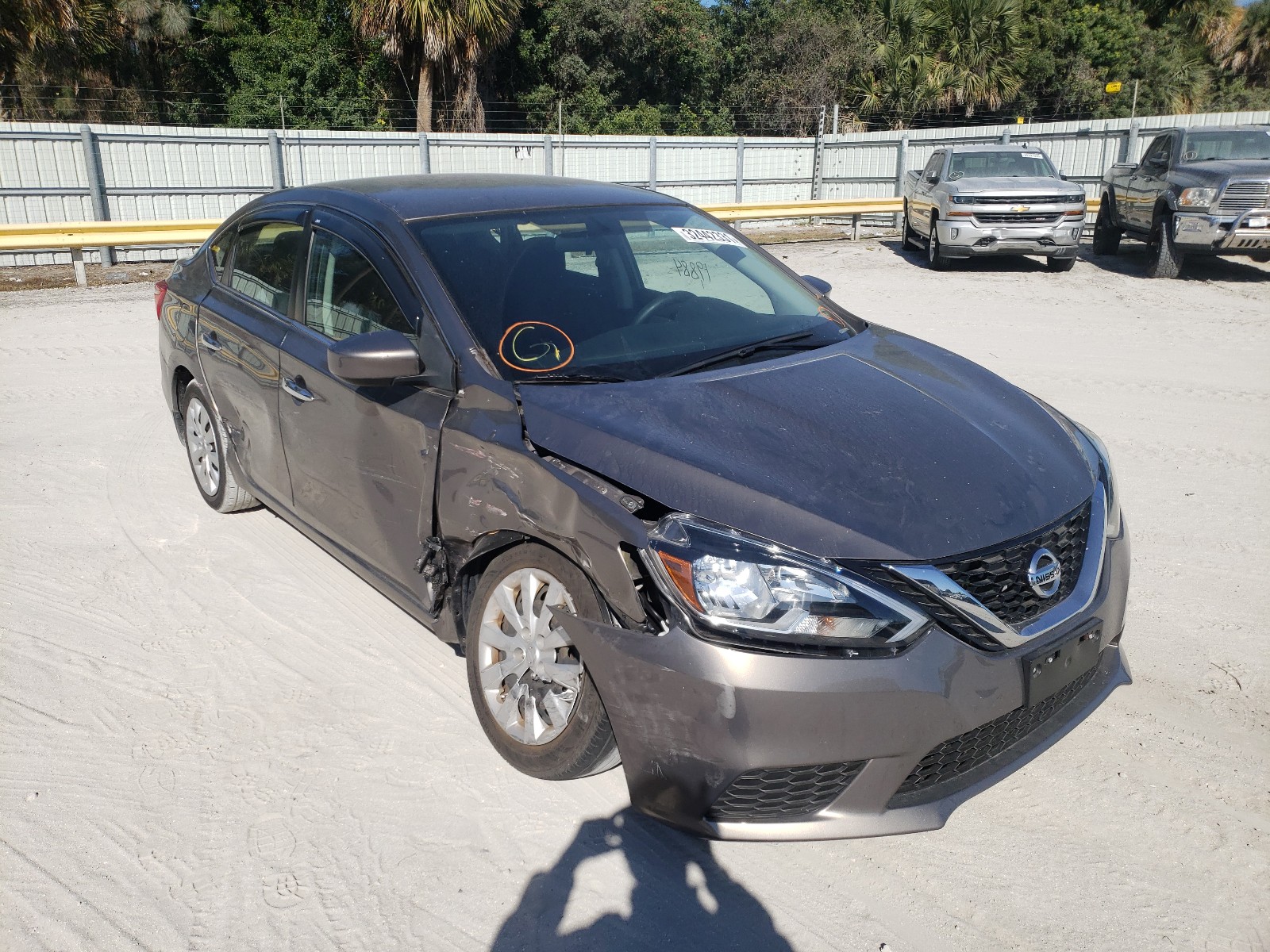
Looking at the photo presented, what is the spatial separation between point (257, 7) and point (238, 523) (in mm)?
28857

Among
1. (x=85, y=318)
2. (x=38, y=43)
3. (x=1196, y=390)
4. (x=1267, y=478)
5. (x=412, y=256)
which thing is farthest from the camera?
Answer: (x=38, y=43)

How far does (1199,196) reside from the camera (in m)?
12.9

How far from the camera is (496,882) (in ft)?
9.10

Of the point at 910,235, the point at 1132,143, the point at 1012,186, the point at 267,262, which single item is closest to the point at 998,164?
the point at 1012,186

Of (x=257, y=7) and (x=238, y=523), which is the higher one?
(x=257, y=7)

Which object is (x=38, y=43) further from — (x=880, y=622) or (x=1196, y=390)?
(x=880, y=622)

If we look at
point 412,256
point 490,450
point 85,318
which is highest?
point 412,256

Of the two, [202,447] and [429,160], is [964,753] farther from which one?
[429,160]

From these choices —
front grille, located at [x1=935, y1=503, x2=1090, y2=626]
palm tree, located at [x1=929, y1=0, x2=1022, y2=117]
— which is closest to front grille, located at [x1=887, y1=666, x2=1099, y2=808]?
front grille, located at [x1=935, y1=503, x2=1090, y2=626]

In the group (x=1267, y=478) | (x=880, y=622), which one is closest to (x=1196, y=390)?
(x=1267, y=478)

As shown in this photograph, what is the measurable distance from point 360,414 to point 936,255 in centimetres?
1274

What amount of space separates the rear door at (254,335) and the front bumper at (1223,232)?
12.0 meters

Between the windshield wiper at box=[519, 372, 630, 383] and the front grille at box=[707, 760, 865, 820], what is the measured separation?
4.27 feet

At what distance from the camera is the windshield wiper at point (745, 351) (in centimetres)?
342
